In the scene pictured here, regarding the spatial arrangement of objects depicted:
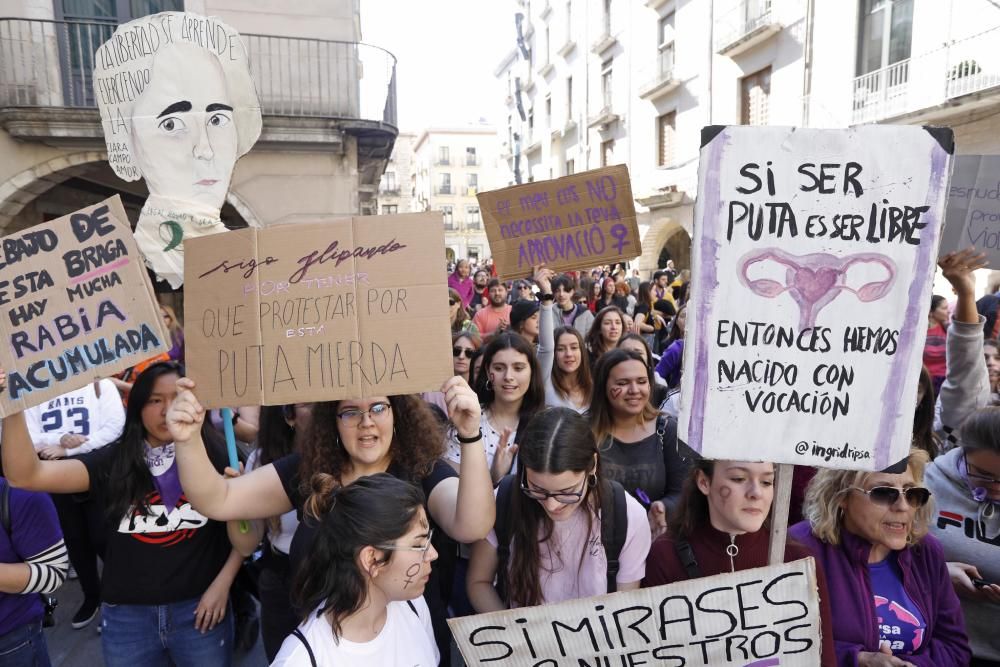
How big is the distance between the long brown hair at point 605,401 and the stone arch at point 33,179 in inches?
322

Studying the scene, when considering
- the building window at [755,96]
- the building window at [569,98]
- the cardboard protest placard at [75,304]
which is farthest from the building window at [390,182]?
the cardboard protest placard at [75,304]

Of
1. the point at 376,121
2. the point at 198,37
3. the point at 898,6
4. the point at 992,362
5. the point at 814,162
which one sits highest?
the point at 898,6

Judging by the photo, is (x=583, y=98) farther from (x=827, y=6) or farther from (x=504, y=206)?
(x=504, y=206)

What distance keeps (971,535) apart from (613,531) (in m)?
1.33

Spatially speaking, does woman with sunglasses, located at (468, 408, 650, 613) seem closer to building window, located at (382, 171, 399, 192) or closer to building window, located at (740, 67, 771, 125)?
building window, located at (740, 67, 771, 125)

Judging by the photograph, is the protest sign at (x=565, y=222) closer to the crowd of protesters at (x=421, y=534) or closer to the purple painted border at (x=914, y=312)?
the crowd of protesters at (x=421, y=534)

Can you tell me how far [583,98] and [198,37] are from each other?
2442 centimetres

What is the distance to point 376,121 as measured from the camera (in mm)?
9250

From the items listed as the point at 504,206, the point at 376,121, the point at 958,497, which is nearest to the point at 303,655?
the point at 958,497

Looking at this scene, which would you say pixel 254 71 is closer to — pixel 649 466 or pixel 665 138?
pixel 649 466

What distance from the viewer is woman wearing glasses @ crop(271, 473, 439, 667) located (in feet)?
5.27

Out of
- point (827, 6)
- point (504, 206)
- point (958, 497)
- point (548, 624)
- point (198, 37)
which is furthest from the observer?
point (827, 6)

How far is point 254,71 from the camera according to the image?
29.2ft

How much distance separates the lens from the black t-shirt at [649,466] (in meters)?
2.74
